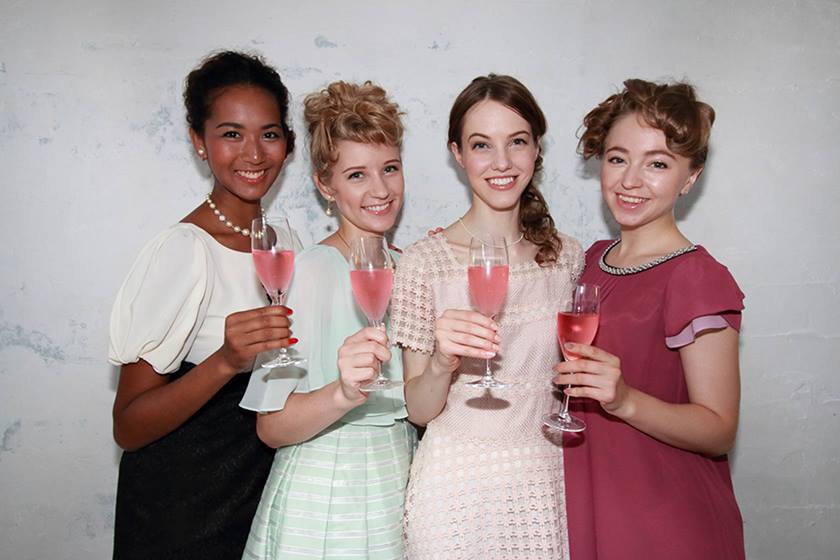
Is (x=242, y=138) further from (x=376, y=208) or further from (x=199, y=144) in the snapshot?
(x=376, y=208)

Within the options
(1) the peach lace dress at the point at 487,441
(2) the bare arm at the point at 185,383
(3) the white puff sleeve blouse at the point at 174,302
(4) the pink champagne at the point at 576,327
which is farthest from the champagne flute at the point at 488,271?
(3) the white puff sleeve blouse at the point at 174,302

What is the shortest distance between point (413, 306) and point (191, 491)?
3.35ft

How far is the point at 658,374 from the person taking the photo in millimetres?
1858

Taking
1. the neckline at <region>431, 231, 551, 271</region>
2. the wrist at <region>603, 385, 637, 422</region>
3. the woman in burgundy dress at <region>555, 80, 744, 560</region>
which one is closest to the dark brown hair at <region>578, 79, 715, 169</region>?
the woman in burgundy dress at <region>555, 80, 744, 560</region>

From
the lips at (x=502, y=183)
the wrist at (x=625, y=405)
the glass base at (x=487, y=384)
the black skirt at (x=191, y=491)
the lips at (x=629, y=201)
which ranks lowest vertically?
the black skirt at (x=191, y=491)

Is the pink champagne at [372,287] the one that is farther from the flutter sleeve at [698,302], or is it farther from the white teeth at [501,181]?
the flutter sleeve at [698,302]

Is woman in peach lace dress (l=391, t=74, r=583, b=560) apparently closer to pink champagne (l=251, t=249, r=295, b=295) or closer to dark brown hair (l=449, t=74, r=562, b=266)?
dark brown hair (l=449, t=74, r=562, b=266)

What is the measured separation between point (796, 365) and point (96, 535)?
11.2 feet

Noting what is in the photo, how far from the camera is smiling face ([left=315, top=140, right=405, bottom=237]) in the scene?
82.9 inches

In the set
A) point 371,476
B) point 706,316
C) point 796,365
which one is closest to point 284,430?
point 371,476

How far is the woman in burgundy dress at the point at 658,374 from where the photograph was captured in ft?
5.77

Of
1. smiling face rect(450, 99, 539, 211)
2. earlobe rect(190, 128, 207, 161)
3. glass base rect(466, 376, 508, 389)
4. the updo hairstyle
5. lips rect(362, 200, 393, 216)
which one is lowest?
glass base rect(466, 376, 508, 389)

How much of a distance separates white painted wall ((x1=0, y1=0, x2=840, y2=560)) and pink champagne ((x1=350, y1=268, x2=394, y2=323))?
4.10 ft

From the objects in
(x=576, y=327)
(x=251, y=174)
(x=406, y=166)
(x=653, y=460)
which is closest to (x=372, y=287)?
(x=576, y=327)
